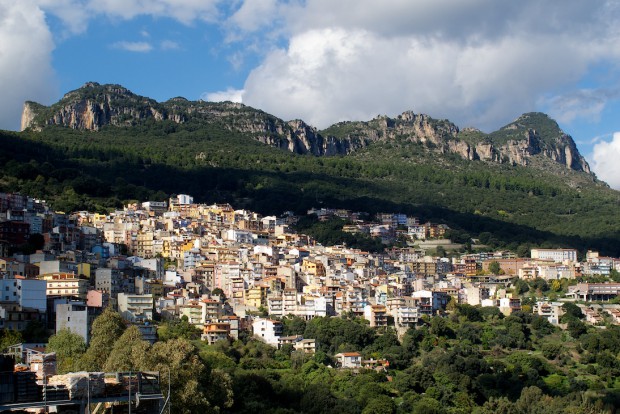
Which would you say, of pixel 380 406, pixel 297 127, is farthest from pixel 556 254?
pixel 297 127

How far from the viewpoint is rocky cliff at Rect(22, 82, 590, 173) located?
12512 centimetres

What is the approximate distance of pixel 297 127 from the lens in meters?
145

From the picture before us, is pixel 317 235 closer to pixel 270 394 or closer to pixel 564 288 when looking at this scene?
pixel 564 288

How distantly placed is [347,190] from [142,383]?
9183 cm

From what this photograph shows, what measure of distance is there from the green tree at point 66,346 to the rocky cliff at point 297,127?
86.2 meters

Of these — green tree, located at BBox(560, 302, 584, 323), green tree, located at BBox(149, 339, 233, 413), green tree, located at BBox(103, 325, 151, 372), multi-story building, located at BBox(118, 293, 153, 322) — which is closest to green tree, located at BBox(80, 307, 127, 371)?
green tree, located at BBox(103, 325, 151, 372)

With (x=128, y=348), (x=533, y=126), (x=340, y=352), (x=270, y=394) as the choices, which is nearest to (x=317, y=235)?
(x=340, y=352)

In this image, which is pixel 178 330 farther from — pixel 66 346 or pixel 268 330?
pixel 66 346

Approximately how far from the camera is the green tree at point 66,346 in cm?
3309

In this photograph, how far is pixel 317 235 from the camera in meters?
88.4

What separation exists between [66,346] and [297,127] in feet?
366

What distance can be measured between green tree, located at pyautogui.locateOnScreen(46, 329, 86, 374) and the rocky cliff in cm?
8616

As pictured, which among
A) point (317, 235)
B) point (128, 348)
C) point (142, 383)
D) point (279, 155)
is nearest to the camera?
point (142, 383)

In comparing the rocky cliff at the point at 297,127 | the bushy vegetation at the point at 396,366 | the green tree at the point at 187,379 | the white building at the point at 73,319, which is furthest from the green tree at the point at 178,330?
the rocky cliff at the point at 297,127
